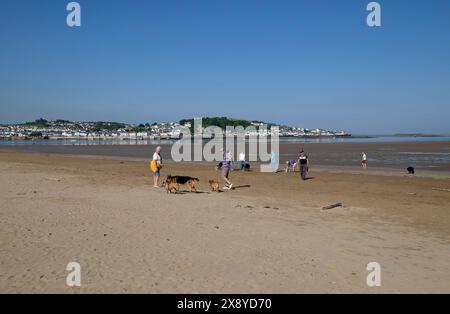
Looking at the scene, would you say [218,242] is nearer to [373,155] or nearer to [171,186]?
[171,186]

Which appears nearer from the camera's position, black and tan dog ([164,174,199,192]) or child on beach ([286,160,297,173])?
black and tan dog ([164,174,199,192])

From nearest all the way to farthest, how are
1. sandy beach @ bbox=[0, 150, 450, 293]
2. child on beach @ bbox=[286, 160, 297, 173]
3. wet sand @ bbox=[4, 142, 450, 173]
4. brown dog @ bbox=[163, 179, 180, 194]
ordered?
sandy beach @ bbox=[0, 150, 450, 293] < brown dog @ bbox=[163, 179, 180, 194] < child on beach @ bbox=[286, 160, 297, 173] < wet sand @ bbox=[4, 142, 450, 173]

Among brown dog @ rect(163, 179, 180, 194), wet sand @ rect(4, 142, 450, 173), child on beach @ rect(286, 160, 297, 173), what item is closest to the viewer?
brown dog @ rect(163, 179, 180, 194)

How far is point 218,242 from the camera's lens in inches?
312

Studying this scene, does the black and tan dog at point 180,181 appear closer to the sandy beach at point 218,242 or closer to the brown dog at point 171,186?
the brown dog at point 171,186

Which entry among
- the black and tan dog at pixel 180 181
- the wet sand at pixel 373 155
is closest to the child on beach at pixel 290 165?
the wet sand at pixel 373 155

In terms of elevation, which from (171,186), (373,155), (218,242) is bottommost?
(218,242)

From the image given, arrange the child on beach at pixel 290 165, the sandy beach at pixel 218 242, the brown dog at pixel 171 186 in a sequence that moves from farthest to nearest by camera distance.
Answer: the child on beach at pixel 290 165
the brown dog at pixel 171 186
the sandy beach at pixel 218 242

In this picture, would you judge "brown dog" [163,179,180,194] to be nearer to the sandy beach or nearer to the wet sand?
the sandy beach

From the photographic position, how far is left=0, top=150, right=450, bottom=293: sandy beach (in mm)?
5727

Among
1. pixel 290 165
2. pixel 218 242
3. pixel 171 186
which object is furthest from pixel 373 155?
pixel 218 242

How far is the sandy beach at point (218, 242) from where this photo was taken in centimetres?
573

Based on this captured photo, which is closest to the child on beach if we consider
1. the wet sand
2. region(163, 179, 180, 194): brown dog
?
the wet sand

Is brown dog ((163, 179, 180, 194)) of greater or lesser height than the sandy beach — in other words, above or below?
above
